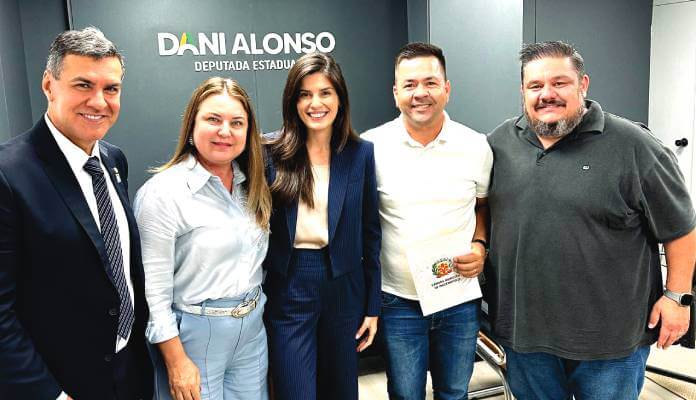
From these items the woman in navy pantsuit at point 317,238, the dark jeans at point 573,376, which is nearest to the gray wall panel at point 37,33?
the woman in navy pantsuit at point 317,238

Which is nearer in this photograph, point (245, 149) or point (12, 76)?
point (245, 149)

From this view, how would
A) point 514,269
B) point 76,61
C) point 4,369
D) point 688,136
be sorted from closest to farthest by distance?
point 4,369, point 76,61, point 514,269, point 688,136

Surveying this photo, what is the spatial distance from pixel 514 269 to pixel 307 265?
78 centimetres

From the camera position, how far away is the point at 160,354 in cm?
177

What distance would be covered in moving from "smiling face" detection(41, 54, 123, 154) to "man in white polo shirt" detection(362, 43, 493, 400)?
1.03 m

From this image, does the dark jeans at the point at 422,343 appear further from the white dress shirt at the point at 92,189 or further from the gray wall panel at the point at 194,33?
the gray wall panel at the point at 194,33

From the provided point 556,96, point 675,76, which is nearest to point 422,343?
point 556,96

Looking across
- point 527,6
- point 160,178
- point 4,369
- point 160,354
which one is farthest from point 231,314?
point 527,6

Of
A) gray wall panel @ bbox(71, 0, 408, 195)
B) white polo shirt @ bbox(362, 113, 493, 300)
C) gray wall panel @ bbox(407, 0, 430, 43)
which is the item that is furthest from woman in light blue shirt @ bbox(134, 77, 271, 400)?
gray wall panel @ bbox(407, 0, 430, 43)

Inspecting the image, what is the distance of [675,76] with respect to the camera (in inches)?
202

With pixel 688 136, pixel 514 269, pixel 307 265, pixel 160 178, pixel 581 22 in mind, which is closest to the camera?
pixel 160 178

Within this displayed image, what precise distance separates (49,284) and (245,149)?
2.53ft

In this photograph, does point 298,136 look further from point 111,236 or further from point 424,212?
point 111,236

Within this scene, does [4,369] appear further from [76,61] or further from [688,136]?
[688,136]
